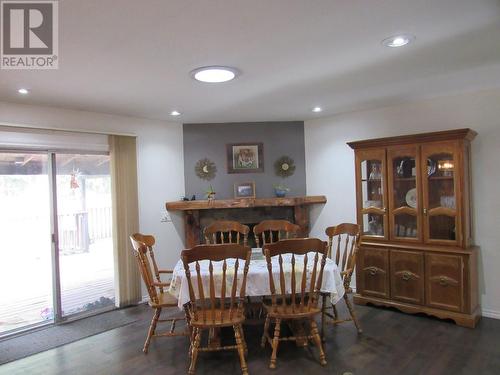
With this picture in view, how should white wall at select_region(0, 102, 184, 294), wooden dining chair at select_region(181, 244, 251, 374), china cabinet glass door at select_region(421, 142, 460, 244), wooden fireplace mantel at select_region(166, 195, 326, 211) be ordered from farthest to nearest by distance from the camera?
1. wooden fireplace mantel at select_region(166, 195, 326, 211)
2. white wall at select_region(0, 102, 184, 294)
3. china cabinet glass door at select_region(421, 142, 460, 244)
4. wooden dining chair at select_region(181, 244, 251, 374)

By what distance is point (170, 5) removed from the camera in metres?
1.84

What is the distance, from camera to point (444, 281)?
3.61 meters

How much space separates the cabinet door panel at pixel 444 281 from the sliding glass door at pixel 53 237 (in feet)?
12.2

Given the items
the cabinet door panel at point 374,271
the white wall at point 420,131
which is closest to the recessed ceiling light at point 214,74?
the white wall at point 420,131

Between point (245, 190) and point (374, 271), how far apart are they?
2019 millimetres

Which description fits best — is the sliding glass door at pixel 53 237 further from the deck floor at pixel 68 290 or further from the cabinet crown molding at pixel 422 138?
the cabinet crown molding at pixel 422 138

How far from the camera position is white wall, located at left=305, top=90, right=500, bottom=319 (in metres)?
3.69

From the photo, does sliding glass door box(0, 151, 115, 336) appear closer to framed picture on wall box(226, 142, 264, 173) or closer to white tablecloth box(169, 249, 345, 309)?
framed picture on wall box(226, 142, 264, 173)

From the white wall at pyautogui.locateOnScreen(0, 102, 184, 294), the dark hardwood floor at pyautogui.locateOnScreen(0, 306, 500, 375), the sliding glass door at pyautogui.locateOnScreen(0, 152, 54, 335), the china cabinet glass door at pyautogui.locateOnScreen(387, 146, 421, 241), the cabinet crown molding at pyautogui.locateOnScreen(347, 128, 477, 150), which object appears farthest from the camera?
the white wall at pyautogui.locateOnScreen(0, 102, 184, 294)

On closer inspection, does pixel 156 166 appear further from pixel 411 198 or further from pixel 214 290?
pixel 411 198

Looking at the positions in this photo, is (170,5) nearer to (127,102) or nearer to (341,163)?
(127,102)

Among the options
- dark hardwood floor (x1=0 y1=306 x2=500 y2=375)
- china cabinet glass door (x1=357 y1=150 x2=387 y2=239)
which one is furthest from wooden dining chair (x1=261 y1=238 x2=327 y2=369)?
china cabinet glass door (x1=357 y1=150 x2=387 y2=239)

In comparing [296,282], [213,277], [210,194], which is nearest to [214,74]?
[213,277]

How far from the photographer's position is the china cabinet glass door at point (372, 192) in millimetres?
4082
